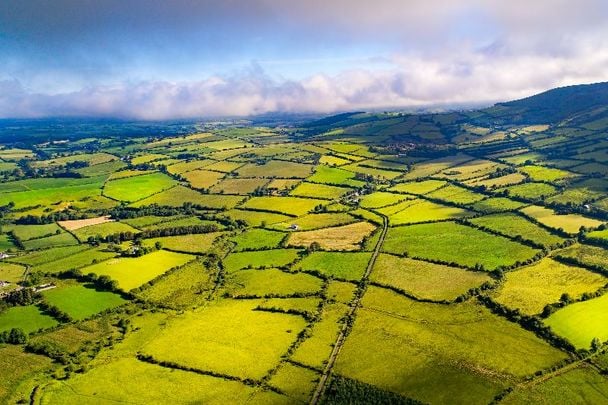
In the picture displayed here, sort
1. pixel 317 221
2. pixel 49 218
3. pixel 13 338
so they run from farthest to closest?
pixel 49 218 < pixel 317 221 < pixel 13 338

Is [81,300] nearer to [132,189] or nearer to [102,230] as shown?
[102,230]

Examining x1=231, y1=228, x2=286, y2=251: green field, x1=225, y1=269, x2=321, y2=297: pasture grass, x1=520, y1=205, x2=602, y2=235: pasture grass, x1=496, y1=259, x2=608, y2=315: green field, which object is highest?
x1=520, y1=205, x2=602, y2=235: pasture grass

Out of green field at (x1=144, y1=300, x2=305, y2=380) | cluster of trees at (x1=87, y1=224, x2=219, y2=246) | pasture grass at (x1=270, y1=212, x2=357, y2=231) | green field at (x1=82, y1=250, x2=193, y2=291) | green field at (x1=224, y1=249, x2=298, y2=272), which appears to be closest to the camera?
green field at (x1=144, y1=300, x2=305, y2=380)

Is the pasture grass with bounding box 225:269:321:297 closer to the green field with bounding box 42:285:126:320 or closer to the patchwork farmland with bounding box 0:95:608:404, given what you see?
the patchwork farmland with bounding box 0:95:608:404

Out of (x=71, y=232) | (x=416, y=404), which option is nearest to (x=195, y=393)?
(x=416, y=404)

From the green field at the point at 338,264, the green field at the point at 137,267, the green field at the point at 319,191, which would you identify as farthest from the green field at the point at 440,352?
the green field at the point at 319,191

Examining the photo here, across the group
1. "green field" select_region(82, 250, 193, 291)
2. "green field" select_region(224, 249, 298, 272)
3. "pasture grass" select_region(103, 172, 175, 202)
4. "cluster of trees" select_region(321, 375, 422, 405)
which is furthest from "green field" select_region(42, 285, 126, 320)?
"pasture grass" select_region(103, 172, 175, 202)

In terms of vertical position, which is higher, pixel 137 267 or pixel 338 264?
pixel 338 264

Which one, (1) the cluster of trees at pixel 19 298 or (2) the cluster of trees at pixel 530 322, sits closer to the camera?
(2) the cluster of trees at pixel 530 322

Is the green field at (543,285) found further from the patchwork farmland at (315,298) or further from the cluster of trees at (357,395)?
the cluster of trees at (357,395)

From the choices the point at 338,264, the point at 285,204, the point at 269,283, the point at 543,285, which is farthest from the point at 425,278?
the point at 285,204

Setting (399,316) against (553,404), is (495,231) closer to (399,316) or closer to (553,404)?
(399,316)
